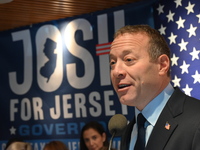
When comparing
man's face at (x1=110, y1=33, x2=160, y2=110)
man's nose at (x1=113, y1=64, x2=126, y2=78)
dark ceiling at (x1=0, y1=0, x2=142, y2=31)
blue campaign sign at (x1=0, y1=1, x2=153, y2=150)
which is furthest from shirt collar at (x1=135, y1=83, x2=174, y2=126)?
dark ceiling at (x1=0, y1=0, x2=142, y2=31)

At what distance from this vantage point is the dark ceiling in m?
5.08

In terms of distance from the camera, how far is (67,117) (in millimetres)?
5727

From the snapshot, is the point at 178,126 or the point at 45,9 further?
the point at 45,9

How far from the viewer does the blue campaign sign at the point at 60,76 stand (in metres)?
5.28

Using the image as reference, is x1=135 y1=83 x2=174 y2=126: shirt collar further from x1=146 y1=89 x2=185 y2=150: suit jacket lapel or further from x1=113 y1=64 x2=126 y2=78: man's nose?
x1=113 y1=64 x2=126 y2=78: man's nose

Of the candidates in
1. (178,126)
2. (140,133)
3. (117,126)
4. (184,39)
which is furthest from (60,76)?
(178,126)

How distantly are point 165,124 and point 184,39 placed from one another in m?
→ 3.26

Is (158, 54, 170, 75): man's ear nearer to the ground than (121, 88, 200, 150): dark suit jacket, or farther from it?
farther from it

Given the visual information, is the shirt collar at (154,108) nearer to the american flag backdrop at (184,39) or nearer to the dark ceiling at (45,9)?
the american flag backdrop at (184,39)

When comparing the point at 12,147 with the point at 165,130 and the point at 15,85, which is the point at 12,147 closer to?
the point at 15,85

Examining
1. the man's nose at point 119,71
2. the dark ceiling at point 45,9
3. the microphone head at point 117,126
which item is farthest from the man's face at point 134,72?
the dark ceiling at point 45,9

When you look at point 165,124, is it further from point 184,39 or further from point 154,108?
point 184,39

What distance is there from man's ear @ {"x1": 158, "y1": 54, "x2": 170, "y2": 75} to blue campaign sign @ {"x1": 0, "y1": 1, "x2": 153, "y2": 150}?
3.40m

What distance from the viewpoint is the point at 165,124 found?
1438mm
